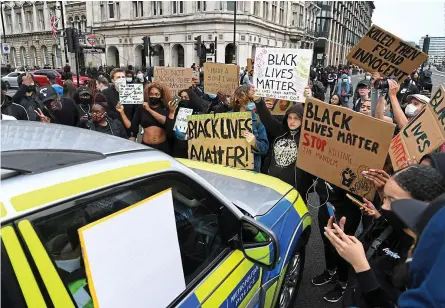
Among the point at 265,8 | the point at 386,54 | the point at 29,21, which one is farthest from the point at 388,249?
the point at 29,21

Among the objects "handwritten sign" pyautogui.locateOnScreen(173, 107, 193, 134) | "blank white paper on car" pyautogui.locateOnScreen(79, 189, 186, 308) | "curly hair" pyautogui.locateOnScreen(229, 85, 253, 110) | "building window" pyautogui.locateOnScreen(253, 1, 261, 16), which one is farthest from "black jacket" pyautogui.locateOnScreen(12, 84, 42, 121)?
"building window" pyautogui.locateOnScreen(253, 1, 261, 16)

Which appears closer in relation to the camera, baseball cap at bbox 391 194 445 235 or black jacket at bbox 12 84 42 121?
baseball cap at bbox 391 194 445 235

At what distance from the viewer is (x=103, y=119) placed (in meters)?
4.27

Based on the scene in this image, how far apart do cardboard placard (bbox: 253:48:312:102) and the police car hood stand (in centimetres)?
235

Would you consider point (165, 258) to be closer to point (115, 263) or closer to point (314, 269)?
point (115, 263)

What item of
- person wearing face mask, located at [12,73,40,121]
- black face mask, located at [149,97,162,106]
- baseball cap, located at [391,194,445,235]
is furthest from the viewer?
person wearing face mask, located at [12,73,40,121]

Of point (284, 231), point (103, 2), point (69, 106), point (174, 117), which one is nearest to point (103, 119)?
point (174, 117)

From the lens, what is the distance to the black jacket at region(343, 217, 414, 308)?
160 centimetres

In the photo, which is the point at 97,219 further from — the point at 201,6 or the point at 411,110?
the point at 201,6

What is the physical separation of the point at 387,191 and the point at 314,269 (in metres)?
2.04

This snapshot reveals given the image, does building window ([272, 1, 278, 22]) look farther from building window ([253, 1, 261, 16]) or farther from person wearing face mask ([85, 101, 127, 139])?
Answer: person wearing face mask ([85, 101, 127, 139])

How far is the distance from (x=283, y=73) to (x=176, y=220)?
3985mm

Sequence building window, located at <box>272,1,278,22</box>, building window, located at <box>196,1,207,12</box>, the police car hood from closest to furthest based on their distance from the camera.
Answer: the police car hood, building window, located at <box>196,1,207,12</box>, building window, located at <box>272,1,278,22</box>

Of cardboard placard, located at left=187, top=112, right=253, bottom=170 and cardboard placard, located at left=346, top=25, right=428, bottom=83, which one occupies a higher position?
cardboard placard, located at left=346, top=25, right=428, bottom=83
